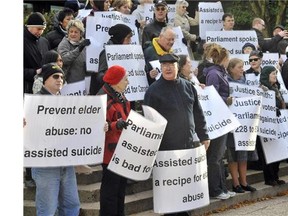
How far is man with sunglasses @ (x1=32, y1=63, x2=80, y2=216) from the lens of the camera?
6082 mm

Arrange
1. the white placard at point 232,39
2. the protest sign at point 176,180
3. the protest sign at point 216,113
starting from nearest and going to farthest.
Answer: the protest sign at point 176,180, the protest sign at point 216,113, the white placard at point 232,39

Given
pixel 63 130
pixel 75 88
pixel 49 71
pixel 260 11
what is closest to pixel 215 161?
pixel 75 88

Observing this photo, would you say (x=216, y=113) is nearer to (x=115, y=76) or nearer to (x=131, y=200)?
(x=131, y=200)

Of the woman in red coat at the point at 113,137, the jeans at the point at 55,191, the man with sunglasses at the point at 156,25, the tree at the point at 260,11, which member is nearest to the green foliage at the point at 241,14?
the tree at the point at 260,11

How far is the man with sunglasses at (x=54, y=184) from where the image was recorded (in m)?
6.08

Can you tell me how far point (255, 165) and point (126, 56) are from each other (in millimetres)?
3478

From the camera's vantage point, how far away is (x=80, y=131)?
6.31m

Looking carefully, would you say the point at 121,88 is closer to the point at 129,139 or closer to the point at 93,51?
the point at 129,139

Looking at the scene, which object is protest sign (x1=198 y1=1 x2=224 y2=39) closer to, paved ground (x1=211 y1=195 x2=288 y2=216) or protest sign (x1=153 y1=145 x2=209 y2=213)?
paved ground (x1=211 y1=195 x2=288 y2=216)

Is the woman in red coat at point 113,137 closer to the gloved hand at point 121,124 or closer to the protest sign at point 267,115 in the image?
the gloved hand at point 121,124

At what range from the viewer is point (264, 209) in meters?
9.28

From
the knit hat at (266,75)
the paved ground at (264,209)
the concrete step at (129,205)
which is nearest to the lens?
the concrete step at (129,205)

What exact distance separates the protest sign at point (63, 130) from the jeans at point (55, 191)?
12 cm
